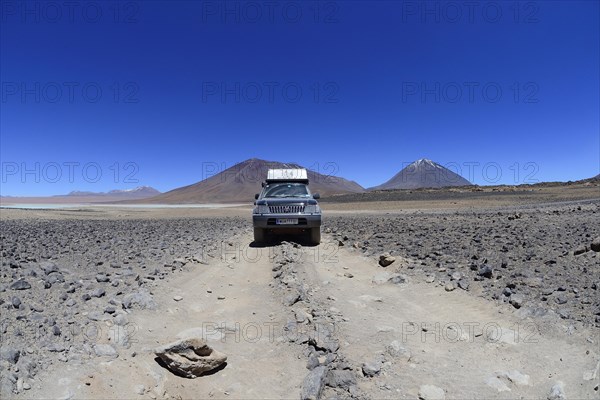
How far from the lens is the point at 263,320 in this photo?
187 inches

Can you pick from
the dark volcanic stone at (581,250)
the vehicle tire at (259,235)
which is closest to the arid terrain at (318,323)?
the dark volcanic stone at (581,250)

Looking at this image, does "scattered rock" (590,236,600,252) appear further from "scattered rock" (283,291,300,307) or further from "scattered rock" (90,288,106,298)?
"scattered rock" (90,288,106,298)

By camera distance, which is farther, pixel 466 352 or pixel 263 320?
pixel 263 320

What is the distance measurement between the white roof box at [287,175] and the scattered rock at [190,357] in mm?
9514

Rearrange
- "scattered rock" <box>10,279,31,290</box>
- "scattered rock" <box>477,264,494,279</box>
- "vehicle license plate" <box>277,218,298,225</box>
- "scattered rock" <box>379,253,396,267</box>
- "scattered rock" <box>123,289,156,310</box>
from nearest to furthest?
"scattered rock" <box>10,279,31,290</box> < "scattered rock" <box>123,289,156,310</box> < "scattered rock" <box>477,264,494,279</box> < "scattered rock" <box>379,253,396,267</box> < "vehicle license plate" <box>277,218,298,225</box>

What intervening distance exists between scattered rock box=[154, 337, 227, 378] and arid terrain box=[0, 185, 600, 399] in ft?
0.30

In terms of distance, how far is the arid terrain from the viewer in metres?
3.25

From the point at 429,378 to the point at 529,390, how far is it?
87 centimetres

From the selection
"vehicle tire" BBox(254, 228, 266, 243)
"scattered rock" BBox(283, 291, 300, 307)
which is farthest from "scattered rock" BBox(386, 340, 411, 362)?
"vehicle tire" BBox(254, 228, 266, 243)

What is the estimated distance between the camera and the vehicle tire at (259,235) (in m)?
10.6

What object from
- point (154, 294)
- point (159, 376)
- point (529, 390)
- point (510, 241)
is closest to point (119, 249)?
point (154, 294)

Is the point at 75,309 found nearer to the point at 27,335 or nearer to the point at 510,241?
the point at 27,335

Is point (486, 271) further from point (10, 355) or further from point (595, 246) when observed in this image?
point (10, 355)

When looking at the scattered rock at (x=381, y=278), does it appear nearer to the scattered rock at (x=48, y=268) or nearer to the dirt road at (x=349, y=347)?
the dirt road at (x=349, y=347)
